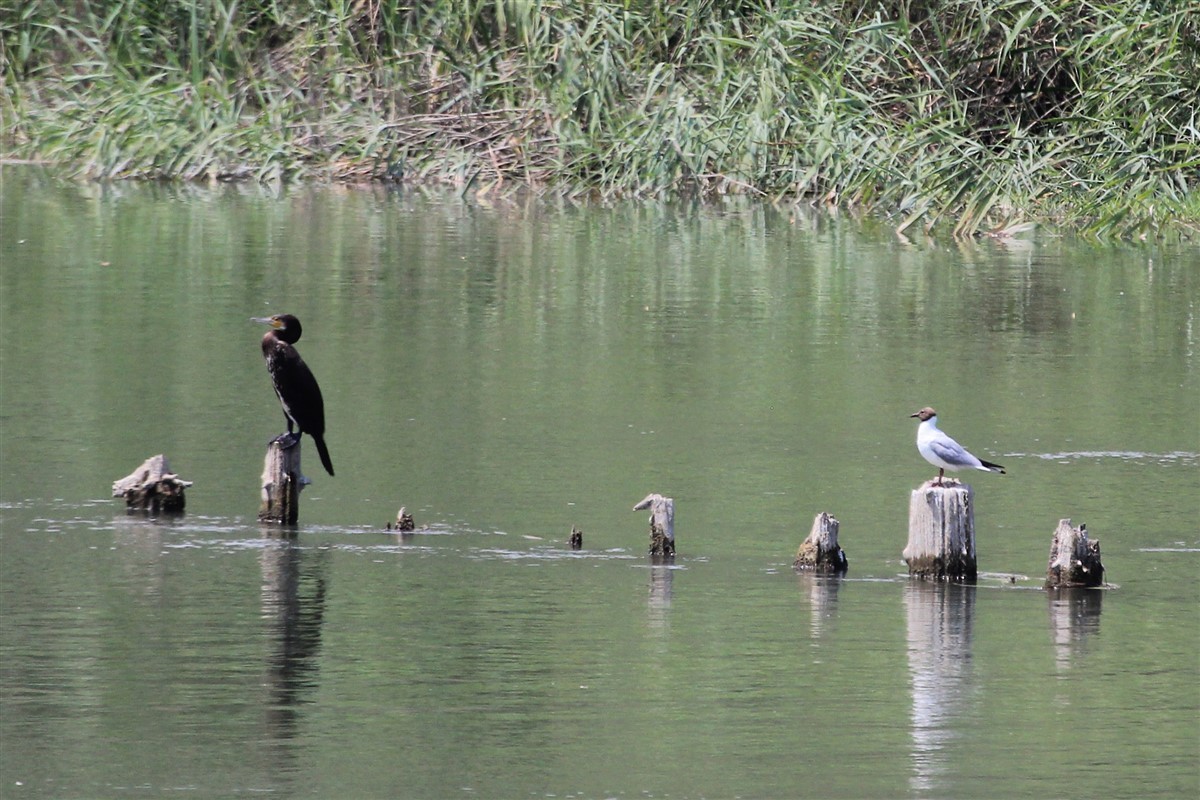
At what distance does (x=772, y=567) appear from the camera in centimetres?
930

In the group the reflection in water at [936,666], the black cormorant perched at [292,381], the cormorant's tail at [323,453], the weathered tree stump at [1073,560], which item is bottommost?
the reflection in water at [936,666]

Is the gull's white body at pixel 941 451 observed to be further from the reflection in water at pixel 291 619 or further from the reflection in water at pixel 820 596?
the reflection in water at pixel 291 619

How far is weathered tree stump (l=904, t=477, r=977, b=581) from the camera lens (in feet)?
28.7

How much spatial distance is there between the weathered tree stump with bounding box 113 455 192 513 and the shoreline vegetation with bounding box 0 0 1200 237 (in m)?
14.4

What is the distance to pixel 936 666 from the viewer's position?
793 centimetres

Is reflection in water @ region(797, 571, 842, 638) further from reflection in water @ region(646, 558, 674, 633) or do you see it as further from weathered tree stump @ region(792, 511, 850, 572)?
reflection in water @ region(646, 558, 674, 633)

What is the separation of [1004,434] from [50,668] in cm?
616

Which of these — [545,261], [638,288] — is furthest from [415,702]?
[545,261]

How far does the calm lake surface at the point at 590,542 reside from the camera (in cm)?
692

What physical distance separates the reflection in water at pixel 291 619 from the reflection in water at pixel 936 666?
6.11 feet

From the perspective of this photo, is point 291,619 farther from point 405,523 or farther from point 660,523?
point 660,523

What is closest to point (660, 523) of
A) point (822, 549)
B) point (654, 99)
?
point (822, 549)

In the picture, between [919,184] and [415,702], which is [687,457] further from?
[919,184]

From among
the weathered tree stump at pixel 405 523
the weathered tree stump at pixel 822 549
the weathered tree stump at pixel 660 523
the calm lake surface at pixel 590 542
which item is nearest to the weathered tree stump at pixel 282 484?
the calm lake surface at pixel 590 542
